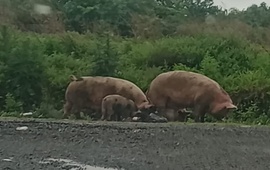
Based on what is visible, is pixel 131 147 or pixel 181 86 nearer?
pixel 131 147

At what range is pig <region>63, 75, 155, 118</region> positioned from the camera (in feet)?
51.6

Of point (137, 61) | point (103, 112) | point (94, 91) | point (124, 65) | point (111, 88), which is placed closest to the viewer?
point (103, 112)

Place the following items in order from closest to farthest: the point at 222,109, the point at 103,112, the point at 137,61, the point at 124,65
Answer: the point at 222,109 → the point at 103,112 → the point at 124,65 → the point at 137,61

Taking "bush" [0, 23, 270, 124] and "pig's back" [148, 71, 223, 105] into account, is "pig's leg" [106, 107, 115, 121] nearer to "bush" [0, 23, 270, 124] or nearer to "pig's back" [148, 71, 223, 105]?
"bush" [0, 23, 270, 124]

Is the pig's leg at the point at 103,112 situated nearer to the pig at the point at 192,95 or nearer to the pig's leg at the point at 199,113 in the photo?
the pig at the point at 192,95

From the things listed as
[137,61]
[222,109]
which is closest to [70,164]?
[222,109]

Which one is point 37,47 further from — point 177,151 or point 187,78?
point 177,151

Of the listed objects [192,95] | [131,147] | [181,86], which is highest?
[131,147]

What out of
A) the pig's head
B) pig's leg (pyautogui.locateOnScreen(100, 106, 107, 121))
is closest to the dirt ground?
the pig's head

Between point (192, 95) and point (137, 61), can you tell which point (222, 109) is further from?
point (137, 61)

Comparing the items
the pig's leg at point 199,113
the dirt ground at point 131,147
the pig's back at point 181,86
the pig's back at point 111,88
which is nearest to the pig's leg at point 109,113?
the pig's back at point 111,88

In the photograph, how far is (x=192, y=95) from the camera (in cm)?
1564

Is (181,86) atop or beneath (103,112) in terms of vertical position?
atop

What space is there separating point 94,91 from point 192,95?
2.18 meters
